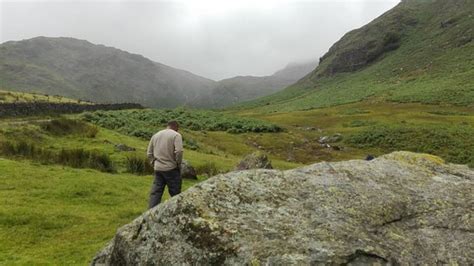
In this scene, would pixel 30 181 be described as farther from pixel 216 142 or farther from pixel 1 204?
pixel 216 142

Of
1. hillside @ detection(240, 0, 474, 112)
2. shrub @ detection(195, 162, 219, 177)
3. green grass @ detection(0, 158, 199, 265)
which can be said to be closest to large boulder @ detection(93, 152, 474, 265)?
green grass @ detection(0, 158, 199, 265)

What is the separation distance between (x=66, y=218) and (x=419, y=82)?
145458 mm

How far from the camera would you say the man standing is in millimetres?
14750

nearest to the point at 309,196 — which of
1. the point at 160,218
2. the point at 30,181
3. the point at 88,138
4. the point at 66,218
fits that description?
the point at 160,218

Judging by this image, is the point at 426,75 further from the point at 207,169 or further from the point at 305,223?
the point at 305,223

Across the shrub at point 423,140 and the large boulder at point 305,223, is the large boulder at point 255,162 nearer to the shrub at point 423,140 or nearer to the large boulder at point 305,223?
the large boulder at point 305,223

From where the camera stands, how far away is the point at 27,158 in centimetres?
3150

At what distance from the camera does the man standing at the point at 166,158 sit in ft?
48.4

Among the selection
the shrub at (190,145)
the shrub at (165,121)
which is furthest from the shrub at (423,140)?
the shrub at (190,145)

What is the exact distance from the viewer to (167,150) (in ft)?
48.4

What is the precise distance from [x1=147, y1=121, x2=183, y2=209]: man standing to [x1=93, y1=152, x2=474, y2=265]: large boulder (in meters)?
5.47

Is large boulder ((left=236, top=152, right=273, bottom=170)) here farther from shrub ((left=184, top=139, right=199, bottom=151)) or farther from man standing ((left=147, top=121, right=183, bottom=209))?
shrub ((left=184, top=139, right=199, bottom=151))

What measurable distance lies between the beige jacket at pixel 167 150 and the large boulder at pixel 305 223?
545 cm

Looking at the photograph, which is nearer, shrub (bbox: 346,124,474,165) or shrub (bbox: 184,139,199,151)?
shrub (bbox: 184,139,199,151)
